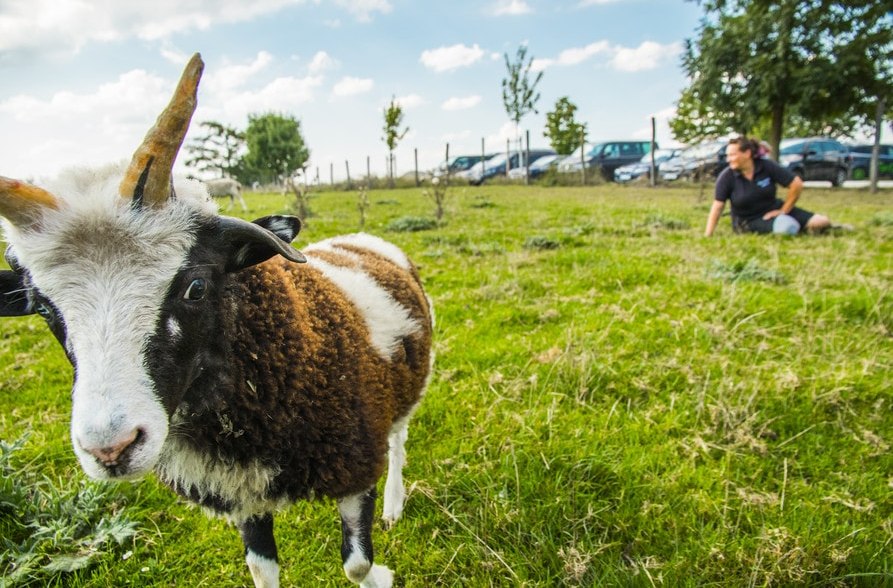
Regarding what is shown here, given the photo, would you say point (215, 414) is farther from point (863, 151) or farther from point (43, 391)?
point (863, 151)

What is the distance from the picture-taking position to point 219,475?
178 cm

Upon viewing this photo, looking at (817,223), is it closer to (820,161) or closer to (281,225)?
(281,225)

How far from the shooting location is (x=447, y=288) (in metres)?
5.87

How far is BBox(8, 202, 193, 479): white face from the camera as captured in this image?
124cm

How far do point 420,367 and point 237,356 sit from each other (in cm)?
110

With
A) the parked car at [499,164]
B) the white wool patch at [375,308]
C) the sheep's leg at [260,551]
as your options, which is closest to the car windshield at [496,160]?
the parked car at [499,164]

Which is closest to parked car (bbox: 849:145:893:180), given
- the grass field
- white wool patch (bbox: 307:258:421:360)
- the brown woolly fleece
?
the grass field

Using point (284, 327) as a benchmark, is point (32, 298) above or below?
above

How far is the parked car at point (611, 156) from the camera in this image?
84.3ft

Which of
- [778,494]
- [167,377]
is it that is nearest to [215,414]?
[167,377]

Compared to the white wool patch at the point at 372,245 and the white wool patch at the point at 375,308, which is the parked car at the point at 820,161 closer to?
the white wool patch at the point at 372,245

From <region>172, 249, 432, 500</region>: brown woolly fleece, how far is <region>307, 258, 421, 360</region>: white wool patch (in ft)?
0.29

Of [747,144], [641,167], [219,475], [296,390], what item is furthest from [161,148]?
[641,167]

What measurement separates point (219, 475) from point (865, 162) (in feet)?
88.8
